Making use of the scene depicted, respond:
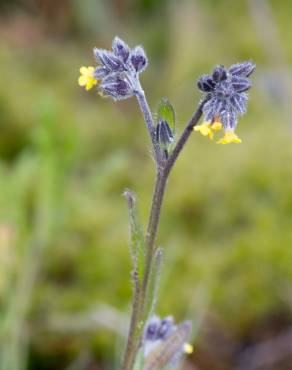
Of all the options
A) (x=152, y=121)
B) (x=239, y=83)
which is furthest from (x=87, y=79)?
(x=239, y=83)

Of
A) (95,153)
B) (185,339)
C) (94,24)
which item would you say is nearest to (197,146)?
(95,153)

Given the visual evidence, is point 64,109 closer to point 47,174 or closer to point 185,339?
point 47,174

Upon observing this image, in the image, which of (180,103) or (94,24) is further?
(94,24)

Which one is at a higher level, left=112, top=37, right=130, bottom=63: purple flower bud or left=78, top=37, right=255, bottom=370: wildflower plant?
left=112, top=37, right=130, bottom=63: purple flower bud

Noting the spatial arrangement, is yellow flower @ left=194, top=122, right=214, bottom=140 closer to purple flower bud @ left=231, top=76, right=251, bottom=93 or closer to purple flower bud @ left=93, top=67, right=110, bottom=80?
purple flower bud @ left=231, top=76, right=251, bottom=93

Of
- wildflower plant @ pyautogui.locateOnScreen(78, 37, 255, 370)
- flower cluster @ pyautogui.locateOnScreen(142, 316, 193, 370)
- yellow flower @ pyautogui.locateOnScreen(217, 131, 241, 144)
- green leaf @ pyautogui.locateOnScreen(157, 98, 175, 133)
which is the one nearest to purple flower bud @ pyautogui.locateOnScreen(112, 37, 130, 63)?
wildflower plant @ pyautogui.locateOnScreen(78, 37, 255, 370)

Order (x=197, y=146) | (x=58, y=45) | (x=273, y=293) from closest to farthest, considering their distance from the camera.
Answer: (x=273, y=293) < (x=197, y=146) < (x=58, y=45)

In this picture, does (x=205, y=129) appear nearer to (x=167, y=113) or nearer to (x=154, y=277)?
(x=167, y=113)
